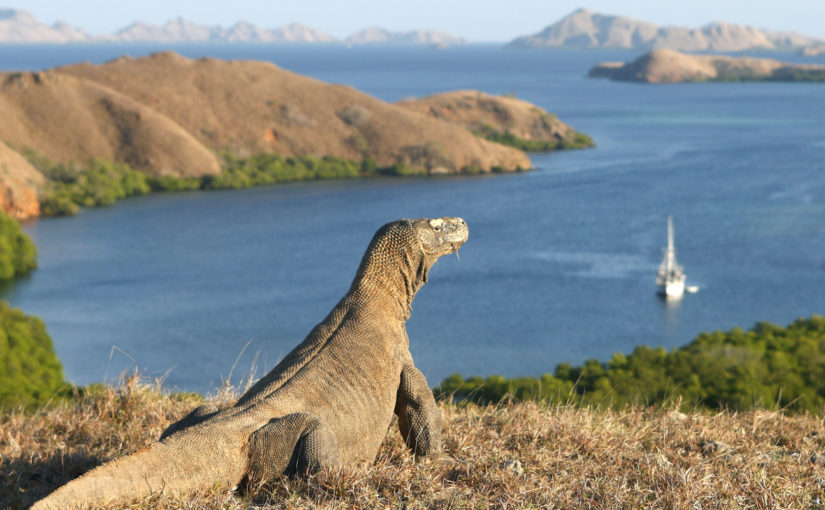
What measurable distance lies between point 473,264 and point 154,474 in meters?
68.9

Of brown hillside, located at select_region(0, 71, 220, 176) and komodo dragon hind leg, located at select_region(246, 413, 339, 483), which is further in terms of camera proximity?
brown hillside, located at select_region(0, 71, 220, 176)

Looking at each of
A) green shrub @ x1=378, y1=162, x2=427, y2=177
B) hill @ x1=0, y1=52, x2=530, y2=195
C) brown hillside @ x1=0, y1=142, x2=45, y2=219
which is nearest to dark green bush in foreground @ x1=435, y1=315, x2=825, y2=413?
brown hillside @ x1=0, y1=142, x2=45, y2=219

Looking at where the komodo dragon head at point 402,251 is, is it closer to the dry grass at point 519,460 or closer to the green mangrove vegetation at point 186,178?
the dry grass at point 519,460

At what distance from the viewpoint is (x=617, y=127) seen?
6275 inches

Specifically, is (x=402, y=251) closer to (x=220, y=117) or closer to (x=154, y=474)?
(x=154, y=474)

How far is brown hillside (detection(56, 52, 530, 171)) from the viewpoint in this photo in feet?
386

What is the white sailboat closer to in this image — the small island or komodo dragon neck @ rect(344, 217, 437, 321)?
the small island

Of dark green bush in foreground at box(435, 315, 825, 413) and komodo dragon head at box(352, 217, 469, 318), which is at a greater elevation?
komodo dragon head at box(352, 217, 469, 318)

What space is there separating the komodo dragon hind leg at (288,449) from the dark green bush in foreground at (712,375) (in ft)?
66.9

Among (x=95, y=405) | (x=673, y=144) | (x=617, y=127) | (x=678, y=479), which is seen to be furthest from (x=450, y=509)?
(x=617, y=127)

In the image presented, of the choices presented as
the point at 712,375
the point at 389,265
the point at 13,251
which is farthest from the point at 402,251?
the point at 13,251

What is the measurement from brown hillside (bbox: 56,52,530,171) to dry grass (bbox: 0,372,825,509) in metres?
108

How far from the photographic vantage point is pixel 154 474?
6383mm

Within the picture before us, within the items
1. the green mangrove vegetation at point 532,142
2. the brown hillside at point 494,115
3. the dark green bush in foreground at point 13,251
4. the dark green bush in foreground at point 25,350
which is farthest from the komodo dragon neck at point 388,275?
the brown hillside at point 494,115
